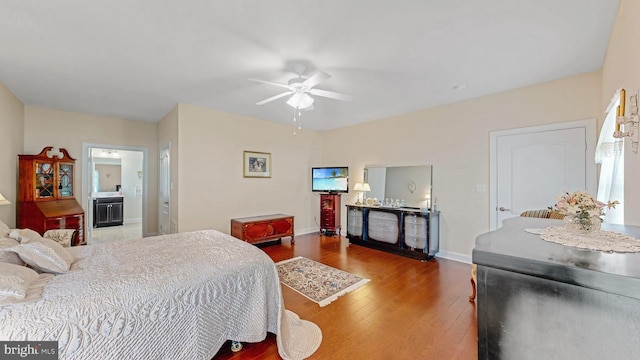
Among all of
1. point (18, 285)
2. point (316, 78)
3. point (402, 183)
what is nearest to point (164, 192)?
point (18, 285)

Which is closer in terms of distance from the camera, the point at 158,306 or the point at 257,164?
the point at 158,306

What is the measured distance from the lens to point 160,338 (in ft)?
4.71

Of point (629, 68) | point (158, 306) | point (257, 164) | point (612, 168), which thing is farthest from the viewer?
point (257, 164)

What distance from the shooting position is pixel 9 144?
347 centimetres

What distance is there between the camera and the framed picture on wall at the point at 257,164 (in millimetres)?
4972

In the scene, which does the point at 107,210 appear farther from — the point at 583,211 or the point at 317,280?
the point at 583,211

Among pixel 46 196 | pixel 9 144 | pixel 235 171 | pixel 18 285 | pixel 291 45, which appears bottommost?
pixel 18 285

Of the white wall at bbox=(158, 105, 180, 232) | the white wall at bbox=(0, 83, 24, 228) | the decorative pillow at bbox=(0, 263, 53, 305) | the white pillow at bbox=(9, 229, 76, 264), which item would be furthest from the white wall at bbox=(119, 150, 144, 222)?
the decorative pillow at bbox=(0, 263, 53, 305)

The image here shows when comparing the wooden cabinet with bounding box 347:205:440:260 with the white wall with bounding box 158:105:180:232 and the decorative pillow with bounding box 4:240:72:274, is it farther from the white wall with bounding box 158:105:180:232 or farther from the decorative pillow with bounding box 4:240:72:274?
the decorative pillow with bounding box 4:240:72:274

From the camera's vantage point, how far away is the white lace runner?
943 mm

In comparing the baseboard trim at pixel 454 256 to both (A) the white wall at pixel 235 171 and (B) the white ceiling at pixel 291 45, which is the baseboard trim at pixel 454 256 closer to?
(B) the white ceiling at pixel 291 45

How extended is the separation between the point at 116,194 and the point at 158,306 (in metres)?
7.74

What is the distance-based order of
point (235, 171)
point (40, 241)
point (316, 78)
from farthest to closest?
point (235, 171) → point (316, 78) → point (40, 241)

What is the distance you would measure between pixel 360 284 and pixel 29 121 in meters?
5.93
